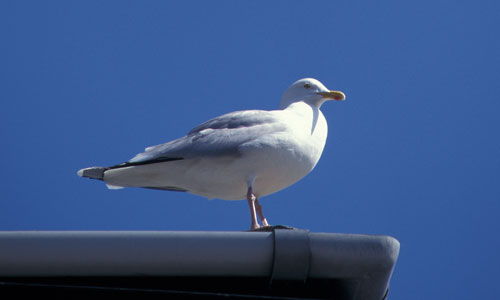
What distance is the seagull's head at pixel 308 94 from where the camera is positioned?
4.98m

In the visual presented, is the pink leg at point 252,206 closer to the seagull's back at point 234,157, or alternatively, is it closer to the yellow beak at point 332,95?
the seagull's back at point 234,157

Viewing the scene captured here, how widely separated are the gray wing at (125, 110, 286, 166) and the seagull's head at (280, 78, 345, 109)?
2.07ft

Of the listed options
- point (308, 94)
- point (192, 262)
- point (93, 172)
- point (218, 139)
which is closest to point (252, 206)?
point (218, 139)

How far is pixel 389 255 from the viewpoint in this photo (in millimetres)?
1573

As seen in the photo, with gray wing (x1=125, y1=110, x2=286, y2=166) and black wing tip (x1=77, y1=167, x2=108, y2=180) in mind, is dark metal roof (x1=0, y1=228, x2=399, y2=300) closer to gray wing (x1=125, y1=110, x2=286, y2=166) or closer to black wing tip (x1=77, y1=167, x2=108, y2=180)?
gray wing (x1=125, y1=110, x2=286, y2=166)

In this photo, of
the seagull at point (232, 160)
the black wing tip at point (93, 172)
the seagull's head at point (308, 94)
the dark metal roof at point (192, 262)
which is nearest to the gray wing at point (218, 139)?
the seagull at point (232, 160)

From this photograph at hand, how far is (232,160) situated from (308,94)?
1.09 meters

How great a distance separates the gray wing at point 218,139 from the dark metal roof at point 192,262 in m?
2.53

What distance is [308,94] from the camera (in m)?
4.99

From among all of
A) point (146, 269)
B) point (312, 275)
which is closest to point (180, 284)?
point (146, 269)

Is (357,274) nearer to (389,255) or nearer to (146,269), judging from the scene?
(389,255)

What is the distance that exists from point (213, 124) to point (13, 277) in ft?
9.72

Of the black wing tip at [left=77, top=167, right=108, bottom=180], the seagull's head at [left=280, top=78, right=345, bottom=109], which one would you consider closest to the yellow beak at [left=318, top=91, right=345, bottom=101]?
the seagull's head at [left=280, top=78, right=345, bottom=109]

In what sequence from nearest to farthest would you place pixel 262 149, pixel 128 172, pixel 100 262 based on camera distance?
pixel 100 262 → pixel 262 149 → pixel 128 172
